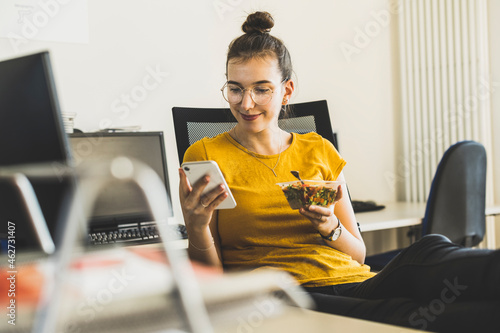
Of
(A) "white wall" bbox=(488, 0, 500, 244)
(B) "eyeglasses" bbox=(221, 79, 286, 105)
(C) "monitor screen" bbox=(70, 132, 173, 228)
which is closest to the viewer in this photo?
(B) "eyeglasses" bbox=(221, 79, 286, 105)

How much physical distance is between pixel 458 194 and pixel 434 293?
4.08ft

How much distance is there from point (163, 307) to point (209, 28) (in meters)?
2.21

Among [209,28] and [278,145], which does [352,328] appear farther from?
[209,28]

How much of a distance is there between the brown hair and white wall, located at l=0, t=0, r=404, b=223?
3.22 feet

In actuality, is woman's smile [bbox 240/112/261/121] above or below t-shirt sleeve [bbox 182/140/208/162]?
above

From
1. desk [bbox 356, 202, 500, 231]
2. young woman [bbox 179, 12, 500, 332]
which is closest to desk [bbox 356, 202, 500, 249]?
desk [bbox 356, 202, 500, 231]

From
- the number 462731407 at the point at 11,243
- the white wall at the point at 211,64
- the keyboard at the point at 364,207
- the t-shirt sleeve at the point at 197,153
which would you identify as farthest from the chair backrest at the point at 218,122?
the number 462731407 at the point at 11,243

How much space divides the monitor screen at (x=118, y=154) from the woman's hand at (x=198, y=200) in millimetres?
728

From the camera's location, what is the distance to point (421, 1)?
3.22 metres

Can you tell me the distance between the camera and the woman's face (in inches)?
56.2

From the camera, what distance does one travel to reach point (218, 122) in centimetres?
177

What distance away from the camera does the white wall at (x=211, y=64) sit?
227 centimetres

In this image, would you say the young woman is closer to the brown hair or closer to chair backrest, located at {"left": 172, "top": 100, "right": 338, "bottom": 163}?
the brown hair

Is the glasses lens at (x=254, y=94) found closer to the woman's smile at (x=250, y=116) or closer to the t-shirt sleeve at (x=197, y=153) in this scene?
the woman's smile at (x=250, y=116)
